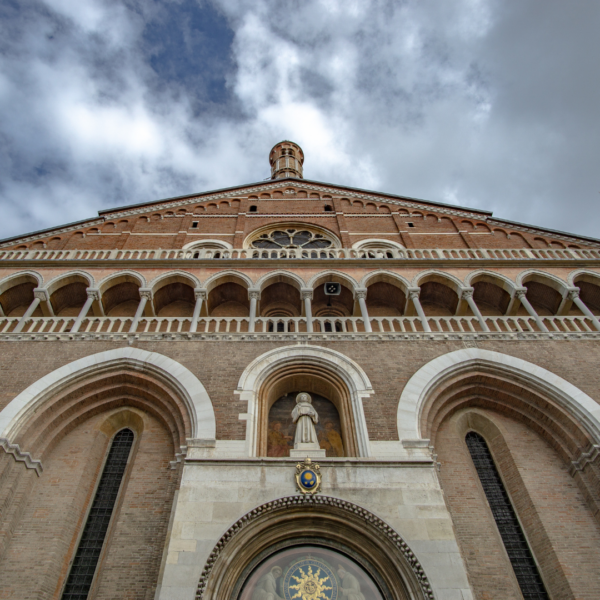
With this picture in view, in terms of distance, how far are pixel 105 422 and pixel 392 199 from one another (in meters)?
13.8

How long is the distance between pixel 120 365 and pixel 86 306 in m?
2.53

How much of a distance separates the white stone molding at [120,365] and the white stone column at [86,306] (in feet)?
3.94

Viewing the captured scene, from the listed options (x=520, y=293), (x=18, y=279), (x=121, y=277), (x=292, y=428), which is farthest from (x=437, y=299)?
(x=18, y=279)

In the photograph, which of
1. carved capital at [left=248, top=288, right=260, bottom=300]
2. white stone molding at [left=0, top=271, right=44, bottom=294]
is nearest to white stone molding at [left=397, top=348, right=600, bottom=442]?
carved capital at [left=248, top=288, right=260, bottom=300]

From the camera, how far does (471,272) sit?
1435cm

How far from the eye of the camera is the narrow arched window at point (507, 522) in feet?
29.8

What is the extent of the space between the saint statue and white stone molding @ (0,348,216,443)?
1616mm

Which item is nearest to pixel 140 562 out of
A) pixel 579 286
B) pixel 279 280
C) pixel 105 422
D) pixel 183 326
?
pixel 105 422

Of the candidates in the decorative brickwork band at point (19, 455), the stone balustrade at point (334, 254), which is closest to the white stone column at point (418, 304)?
the stone balustrade at point (334, 254)

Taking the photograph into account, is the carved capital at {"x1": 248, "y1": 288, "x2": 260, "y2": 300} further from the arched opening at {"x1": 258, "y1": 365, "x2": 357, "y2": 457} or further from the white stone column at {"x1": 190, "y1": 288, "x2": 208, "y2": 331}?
the arched opening at {"x1": 258, "y1": 365, "x2": 357, "y2": 457}

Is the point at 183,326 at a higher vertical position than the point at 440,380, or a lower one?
higher

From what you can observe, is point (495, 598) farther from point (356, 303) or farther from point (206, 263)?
point (206, 263)

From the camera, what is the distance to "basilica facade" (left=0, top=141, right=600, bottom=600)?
8211 mm

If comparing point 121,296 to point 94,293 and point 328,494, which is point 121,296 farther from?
point 328,494
